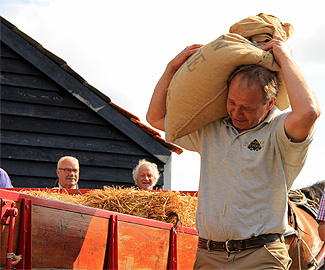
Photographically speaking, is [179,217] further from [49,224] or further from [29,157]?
[29,157]

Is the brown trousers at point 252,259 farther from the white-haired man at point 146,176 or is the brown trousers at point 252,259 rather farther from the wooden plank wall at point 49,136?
the wooden plank wall at point 49,136

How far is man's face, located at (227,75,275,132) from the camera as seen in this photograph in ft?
7.63

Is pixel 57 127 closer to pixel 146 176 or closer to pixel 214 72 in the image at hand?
pixel 146 176

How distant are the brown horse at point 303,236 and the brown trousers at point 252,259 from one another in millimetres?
1407

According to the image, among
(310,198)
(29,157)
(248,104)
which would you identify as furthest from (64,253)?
(29,157)

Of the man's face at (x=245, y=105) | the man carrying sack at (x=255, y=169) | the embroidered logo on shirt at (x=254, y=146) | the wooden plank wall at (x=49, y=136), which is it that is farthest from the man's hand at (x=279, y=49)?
the wooden plank wall at (x=49, y=136)

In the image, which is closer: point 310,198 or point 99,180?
point 310,198

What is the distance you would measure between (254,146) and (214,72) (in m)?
0.44

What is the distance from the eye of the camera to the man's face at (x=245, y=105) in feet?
7.63

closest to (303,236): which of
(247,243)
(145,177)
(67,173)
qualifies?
(247,243)

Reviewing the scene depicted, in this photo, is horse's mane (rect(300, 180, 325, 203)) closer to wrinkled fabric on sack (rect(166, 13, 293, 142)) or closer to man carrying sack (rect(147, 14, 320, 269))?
wrinkled fabric on sack (rect(166, 13, 293, 142))

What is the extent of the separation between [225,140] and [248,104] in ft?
0.81

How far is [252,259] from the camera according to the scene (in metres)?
2.29

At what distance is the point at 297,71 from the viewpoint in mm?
2314
